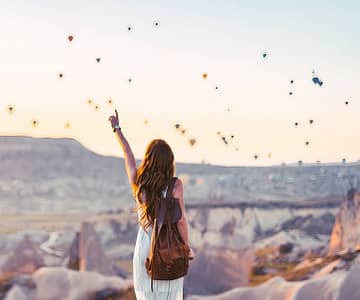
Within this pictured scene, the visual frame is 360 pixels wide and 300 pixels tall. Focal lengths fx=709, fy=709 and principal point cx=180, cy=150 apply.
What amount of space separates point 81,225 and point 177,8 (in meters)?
1.42

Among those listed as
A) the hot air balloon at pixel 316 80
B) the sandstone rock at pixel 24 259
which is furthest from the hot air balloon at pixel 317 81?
the sandstone rock at pixel 24 259

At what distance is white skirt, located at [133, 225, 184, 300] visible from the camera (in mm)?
2576

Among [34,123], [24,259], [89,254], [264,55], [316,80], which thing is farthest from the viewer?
[316,80]

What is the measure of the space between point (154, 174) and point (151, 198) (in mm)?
88

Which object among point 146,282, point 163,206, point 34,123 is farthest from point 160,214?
point 34,123

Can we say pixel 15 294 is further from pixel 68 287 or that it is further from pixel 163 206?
pixel 163 206

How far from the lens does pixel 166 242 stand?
8.29 feet

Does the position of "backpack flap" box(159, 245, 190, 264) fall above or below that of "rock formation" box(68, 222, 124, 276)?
above

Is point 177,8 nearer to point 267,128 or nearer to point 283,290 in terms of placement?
point 267,128

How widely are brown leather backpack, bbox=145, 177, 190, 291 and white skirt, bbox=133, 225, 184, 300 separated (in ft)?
0.11

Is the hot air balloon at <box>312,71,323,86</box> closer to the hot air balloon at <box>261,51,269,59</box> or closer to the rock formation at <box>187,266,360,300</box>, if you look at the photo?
the hot air balloon at <box>261,51,269,59</box>

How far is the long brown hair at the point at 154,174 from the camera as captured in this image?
252 cm

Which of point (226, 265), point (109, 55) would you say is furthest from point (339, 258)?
point (109, 55)

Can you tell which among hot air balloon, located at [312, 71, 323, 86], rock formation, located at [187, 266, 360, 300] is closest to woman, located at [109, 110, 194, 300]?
rock formation, located at [187, 266, 360, 300]
